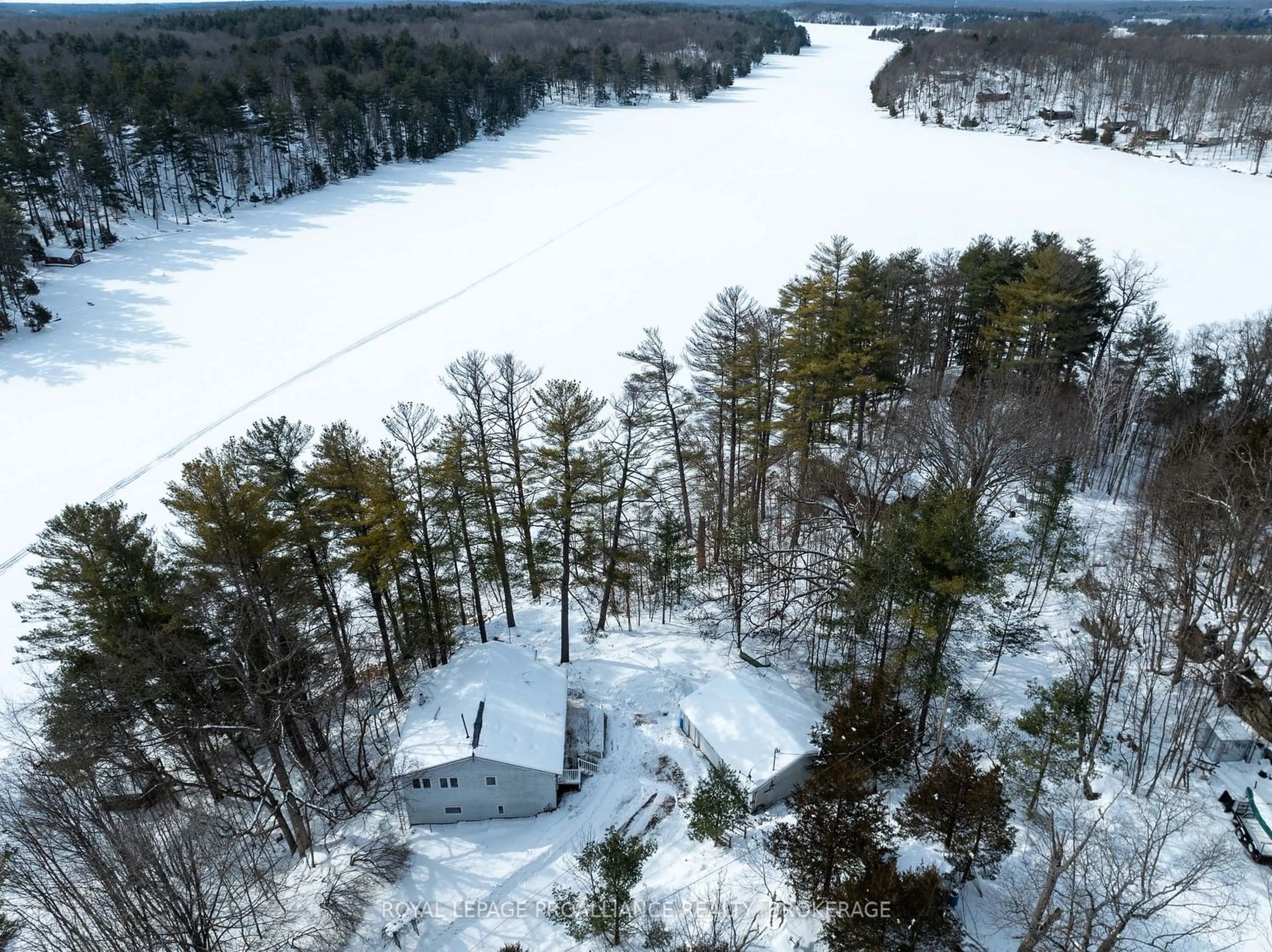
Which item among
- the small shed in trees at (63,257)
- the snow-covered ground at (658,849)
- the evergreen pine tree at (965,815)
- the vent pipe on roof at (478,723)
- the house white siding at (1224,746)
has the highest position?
the small shed in trees at (63,257)

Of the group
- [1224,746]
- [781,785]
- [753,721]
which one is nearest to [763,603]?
[753,721]

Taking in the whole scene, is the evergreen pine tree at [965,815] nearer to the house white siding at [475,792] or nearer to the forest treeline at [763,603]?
the forest treeline at [763,603]

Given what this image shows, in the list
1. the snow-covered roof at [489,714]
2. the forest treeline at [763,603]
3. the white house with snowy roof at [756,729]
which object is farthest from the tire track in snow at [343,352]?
the white house with snowy roof at [756,729]

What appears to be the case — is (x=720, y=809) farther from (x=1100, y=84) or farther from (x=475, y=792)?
(x=1100, y=84)

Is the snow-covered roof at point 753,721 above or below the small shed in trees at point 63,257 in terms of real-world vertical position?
below

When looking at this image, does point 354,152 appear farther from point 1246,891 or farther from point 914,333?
point 1246,891

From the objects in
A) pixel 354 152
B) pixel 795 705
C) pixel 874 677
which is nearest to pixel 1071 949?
pixel 874 677
